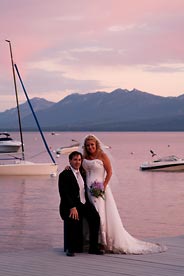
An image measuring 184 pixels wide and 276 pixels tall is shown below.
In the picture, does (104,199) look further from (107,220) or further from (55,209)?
(55,209)

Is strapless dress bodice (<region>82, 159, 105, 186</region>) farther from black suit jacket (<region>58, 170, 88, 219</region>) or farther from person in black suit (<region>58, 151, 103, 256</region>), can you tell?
black suit jacket (<region>58, 170, 88, 219</region>)

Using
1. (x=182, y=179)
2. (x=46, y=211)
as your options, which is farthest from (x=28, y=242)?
(x=182, y=179)

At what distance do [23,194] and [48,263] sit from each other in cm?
2465

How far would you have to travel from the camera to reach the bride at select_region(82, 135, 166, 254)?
9.66 meters

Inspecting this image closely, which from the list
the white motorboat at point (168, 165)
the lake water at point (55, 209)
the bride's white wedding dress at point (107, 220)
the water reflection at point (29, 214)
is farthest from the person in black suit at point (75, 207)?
the white motorboat at point (168, 165)

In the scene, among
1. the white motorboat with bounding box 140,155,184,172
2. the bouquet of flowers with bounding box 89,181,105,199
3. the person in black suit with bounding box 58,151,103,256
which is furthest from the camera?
the white motorboat with bounding box 140,155,184,172

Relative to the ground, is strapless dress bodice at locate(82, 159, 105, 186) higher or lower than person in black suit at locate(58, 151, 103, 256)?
higher

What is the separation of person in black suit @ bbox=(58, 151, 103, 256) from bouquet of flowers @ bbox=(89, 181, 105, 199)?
0.48ft

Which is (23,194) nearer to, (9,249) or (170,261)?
(9,249)

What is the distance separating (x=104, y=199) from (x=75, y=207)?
51 centimetres

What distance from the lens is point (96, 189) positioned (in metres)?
9.56

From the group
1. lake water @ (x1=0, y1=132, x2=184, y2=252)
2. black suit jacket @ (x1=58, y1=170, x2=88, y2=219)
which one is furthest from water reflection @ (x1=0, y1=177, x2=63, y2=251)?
black suit jacket @ (x1=58, y1=170, x2=88, y2=219)

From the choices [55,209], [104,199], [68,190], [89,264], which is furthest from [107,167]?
[55,209]

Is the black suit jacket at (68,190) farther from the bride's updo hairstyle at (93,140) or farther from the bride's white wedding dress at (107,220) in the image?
the bride's updo hairstyle at (93,140)
